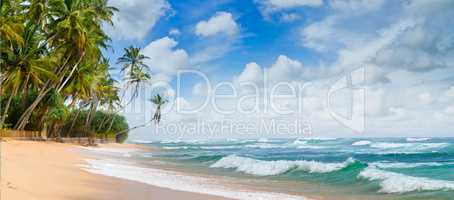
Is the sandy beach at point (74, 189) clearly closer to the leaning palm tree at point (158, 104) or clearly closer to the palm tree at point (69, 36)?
the palm tree at point (69, 36)

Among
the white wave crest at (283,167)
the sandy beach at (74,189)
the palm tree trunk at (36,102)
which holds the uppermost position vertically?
the palm tree trunk at (36,102)

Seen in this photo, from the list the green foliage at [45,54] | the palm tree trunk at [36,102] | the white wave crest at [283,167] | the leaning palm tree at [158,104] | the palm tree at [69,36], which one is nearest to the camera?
the white wave crest at [283,167]

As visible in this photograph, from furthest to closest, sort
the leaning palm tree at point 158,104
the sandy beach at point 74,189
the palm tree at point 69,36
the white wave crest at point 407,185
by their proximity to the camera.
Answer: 1. the leaning palm tree at point 158,104
2. the palm tree at point 69,36
3. the white wave crest at point 407,185
4. the sandy beach at point 74,189

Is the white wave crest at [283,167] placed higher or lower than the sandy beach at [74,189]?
lower

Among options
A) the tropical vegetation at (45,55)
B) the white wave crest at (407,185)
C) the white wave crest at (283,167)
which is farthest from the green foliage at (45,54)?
the white wave crest at (407,185)

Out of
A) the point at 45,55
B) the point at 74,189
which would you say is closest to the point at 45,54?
the point at 45,55

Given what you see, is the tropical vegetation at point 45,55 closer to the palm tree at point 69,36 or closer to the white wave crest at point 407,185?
the palm tree at point 69,36

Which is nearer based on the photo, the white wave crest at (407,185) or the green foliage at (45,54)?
the white wave crest at (407,185)

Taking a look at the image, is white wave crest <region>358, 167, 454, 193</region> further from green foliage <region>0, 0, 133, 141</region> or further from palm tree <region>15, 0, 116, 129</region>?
palm tree <region>15, 0, 116, 129</region>

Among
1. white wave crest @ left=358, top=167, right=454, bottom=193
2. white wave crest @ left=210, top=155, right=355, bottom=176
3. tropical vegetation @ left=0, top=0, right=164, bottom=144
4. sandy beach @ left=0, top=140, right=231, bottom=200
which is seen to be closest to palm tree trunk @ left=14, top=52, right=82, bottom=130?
tropical vegetation @ left=0, top=0, right=164, bottom=144

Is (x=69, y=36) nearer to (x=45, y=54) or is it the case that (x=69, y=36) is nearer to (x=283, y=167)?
(x=45, y=54)

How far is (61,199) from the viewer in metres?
7.29

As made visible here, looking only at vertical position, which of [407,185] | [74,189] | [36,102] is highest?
[36,102]

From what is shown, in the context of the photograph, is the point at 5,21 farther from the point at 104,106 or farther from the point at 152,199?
the point at 104,106
